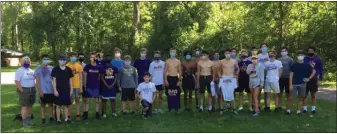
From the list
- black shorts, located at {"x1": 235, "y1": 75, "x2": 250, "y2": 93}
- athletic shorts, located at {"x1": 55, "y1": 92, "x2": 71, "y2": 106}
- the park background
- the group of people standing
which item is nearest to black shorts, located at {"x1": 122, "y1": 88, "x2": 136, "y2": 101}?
the group of people standing

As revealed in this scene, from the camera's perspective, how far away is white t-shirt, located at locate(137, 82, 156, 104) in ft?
34.8

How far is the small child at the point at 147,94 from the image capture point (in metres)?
10.6

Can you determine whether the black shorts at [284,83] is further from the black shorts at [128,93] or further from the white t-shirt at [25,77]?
the white t-shirt at [25,77]

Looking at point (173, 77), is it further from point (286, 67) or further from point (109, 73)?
point (286, 67)

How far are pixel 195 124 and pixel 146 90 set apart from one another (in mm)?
1766

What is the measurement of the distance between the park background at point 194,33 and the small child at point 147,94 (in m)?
0.40

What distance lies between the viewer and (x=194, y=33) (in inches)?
1332

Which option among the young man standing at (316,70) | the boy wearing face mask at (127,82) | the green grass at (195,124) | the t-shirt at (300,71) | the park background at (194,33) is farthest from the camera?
the young man standing at (316,70)

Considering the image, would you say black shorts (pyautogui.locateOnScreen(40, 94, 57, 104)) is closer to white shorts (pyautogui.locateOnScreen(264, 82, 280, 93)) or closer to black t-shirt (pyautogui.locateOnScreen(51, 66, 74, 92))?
black t-shirt (pyautogui.locateOnScreen(51, 66, 74, 92))

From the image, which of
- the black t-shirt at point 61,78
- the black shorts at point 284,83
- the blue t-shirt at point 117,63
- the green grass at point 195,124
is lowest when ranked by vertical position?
the green grass at point 195,124

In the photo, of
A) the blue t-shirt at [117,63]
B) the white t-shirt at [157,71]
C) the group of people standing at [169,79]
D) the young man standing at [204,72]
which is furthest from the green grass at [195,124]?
the blue t-shirt at [117,63]

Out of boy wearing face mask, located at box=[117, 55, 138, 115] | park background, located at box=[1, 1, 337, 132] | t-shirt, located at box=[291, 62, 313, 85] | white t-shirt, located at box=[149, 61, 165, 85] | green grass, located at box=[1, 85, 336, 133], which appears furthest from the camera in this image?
white t-shirt, located at box=[149, 61, 165, 85]

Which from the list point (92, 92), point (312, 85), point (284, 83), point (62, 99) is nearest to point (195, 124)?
point (92, 92)

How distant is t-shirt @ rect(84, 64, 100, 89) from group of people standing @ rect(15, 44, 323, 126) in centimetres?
3
